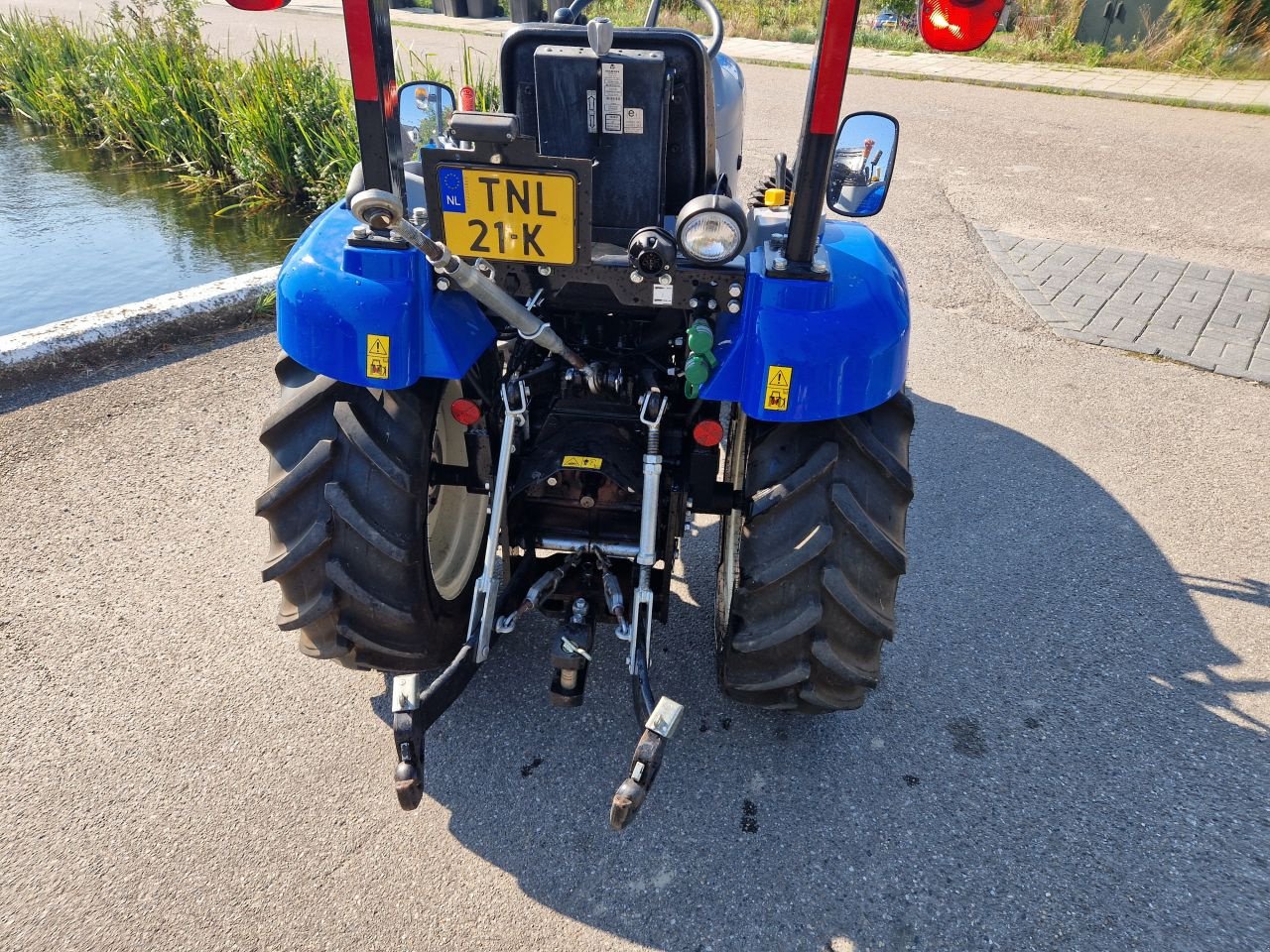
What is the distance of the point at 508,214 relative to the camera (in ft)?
6.25

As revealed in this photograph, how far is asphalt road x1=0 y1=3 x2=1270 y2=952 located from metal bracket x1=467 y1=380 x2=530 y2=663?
47 cm

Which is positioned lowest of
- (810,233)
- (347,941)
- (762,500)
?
(347,941)

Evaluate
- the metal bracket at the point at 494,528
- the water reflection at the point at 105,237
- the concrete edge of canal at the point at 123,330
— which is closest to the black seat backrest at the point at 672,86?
the metal bracket at the point at 494,528

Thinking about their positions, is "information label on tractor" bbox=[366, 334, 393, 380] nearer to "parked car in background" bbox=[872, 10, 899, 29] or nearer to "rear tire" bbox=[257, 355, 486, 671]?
"rear tire" bbox=[257, 355, 486, 671]

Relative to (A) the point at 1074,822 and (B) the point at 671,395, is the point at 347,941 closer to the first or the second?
(B) the point at 671,395

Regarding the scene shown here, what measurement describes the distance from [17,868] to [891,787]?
2.30 m

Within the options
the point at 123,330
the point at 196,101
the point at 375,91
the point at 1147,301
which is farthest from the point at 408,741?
the point at 196,101

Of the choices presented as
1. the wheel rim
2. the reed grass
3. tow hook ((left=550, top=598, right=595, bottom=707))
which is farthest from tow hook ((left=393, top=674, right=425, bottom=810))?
the reed grass

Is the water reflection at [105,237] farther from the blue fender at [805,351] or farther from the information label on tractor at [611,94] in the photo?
the blue fender at [805,351]

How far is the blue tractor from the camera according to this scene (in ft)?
6.40

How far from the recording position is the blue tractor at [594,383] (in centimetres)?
195

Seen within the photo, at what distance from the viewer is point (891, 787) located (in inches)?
98.5

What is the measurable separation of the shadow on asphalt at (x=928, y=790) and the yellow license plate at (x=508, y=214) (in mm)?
1436

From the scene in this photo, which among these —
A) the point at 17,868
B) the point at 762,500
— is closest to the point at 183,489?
the point at 17,868
